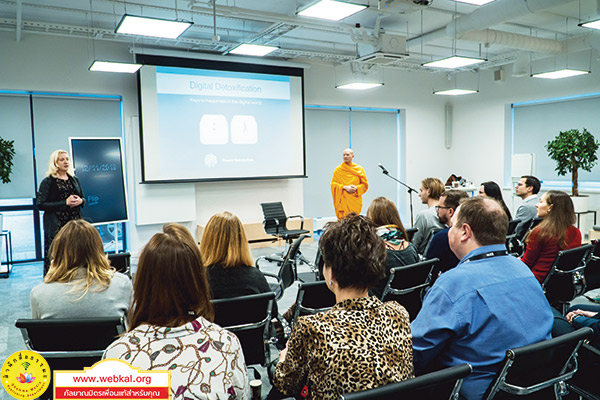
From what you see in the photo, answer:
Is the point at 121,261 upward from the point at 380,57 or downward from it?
downward

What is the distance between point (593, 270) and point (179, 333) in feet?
10.3

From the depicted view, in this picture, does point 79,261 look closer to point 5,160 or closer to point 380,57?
point 5,160

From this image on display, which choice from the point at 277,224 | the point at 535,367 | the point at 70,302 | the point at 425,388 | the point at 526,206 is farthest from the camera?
the point at 277,224

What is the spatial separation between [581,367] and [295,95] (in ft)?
20.8

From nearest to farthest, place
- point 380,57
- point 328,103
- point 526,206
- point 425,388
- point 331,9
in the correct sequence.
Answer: point 425,388
point 331,9
point 526,206
point 380,57
point 328,103

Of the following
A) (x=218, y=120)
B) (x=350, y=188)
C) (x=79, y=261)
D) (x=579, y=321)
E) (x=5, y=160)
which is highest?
(x=218, y=120)

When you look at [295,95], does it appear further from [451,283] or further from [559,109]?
[451,283]

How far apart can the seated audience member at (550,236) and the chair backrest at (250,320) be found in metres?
1.89

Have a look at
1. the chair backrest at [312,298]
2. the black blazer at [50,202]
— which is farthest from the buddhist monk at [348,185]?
the chair backrest at [312,298]

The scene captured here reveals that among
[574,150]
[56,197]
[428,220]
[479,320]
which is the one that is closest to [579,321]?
[479,320]

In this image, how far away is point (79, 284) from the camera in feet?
6.20

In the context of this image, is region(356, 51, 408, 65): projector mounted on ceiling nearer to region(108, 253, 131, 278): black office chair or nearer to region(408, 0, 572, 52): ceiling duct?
region(408, 0, 572, 52): ceiling duct

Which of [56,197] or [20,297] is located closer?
[56,197]

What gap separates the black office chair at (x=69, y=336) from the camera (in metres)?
1.65
